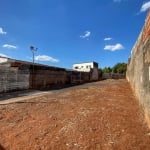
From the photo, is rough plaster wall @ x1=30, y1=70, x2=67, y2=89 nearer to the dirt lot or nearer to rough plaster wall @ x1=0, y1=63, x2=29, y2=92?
rough plaster wall @ x1=0, y1=63, x2=29, y2=92

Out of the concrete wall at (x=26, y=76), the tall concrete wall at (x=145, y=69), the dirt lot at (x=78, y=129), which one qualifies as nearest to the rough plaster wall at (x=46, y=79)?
the concrete wall at (x=26, y=76)

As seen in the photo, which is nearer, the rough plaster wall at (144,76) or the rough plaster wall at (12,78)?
the rough plaster wall at (144,76)

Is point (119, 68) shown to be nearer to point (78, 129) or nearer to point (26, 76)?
point (26, 76)

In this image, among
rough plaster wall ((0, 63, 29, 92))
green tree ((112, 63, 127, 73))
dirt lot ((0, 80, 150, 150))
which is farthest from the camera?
green tree ((112, 63, 127, 73))

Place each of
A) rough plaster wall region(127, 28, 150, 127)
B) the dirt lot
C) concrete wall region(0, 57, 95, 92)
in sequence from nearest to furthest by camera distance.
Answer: the dirt lot < rough plaster wall region(127, 28, 150, 127) < concrete wall region(0, 57, 95, 92)

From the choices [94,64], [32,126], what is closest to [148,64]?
[32,126]

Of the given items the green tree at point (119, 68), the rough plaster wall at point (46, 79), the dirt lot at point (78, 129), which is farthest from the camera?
the green tree at point (119, 68)

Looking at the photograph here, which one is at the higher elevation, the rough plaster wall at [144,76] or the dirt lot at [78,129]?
the rough plaster wall at [144,76]

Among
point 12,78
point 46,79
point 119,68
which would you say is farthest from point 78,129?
point 119,68

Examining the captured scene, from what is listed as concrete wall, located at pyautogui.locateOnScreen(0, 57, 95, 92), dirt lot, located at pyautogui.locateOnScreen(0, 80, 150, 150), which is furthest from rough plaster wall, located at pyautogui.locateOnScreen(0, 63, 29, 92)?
dirt lot, located at pyautogui.locateOnScreen(0, 80, 150, 150)

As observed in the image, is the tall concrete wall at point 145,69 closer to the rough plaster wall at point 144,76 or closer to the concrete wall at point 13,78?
the rough plaster wall at point 144,76

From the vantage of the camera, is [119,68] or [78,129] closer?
[78,129]

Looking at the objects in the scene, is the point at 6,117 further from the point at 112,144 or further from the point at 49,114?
the point at 112,144

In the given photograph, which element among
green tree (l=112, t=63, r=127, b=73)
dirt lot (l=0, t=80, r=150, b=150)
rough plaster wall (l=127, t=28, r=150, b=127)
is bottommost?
dirt lot (l=0, t=80, r=150, b=150)
